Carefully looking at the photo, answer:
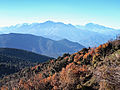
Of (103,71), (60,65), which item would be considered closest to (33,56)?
(60,65)

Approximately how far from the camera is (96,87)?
14.3 meters

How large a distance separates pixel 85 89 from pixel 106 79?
30.4 feet

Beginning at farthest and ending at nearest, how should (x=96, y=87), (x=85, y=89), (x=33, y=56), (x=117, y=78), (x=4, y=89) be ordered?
(x=33, y=56), (x=4, y=89), (x=85, y=89), (x=96, y=87), (x=117, y=78)

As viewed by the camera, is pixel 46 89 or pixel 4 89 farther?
pixel 4 89

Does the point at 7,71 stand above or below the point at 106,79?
below

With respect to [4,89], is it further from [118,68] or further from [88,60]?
[118,68]

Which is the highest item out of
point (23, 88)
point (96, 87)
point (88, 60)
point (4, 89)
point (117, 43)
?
point (117, 43)

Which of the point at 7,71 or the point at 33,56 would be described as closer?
the point at 7,71

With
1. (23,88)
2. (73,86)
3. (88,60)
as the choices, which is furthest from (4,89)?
(73,86)

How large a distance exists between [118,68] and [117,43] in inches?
1533

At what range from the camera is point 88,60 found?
43.9 metres

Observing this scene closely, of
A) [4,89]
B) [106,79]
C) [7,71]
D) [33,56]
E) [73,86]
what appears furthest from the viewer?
Answer: [33,56]

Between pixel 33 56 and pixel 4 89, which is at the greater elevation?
pixel 4 89

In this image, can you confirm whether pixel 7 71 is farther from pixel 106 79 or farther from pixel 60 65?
pixel 106 79
